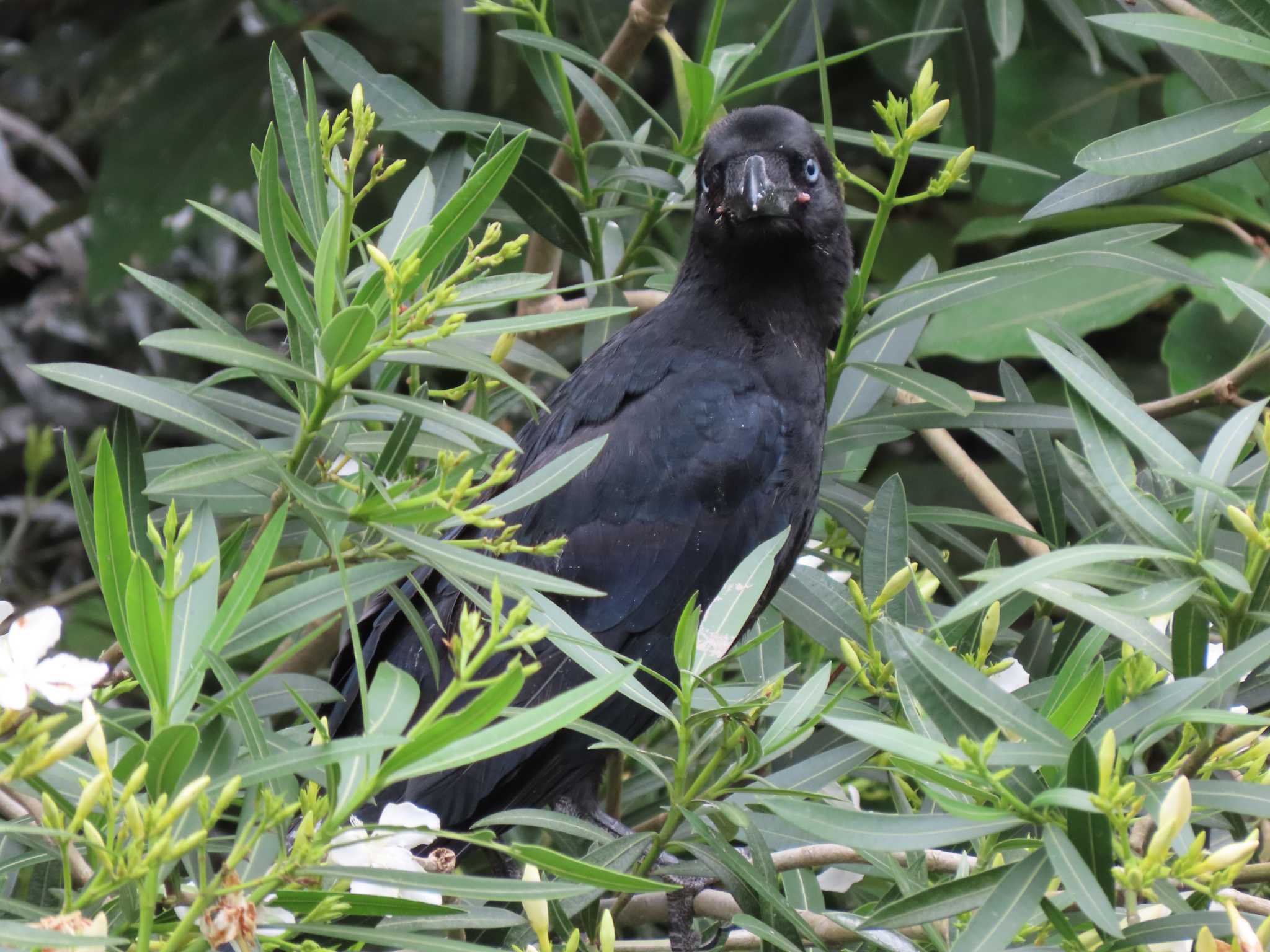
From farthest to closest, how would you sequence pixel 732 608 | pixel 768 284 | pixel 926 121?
pixel 768 284 → pixel 926 121 → pixel 732 608

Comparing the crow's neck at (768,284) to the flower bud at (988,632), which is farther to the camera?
the crow's neck at (768,284)

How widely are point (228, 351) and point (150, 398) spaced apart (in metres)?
0.11

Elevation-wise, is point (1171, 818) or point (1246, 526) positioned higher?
point (1246, 526)

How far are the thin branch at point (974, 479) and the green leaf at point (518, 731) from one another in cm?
116

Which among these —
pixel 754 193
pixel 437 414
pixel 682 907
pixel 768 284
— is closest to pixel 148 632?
pixel 437 414

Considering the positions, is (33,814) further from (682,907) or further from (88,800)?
(682,907)

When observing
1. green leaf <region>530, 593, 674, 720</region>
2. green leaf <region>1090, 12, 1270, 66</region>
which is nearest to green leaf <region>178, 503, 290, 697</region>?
green leaf <region>530, 593, 674, 720</region>

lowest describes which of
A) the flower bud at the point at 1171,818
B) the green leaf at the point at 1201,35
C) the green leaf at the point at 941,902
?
the green leaf at the point at 941,902

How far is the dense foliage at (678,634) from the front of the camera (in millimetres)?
973

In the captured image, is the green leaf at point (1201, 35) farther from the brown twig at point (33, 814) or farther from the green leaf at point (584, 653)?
the brown twig at point (33, 814)

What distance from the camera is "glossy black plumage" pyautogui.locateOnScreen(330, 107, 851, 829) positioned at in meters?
1.97

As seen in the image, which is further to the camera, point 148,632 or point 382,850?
point 382,850

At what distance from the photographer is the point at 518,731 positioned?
0.95 metres

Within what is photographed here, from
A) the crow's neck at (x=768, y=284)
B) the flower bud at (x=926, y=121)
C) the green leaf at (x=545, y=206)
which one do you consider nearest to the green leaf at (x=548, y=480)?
the flower bud at (x=926, y=121)
